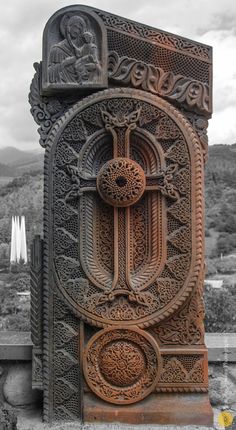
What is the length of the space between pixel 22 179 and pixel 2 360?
96.7ft

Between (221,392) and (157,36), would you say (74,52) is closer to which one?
(157,36)

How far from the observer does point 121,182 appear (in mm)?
3291

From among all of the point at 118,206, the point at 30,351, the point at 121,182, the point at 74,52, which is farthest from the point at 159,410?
the point at 74,52

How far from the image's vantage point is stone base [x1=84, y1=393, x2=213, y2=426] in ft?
10.9

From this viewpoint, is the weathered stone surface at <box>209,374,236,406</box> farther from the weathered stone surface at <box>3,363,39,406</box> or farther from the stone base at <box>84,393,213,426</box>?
the weathered stone surface at <box>3,363,39,406</box>

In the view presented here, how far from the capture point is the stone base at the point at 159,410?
10.9 ft

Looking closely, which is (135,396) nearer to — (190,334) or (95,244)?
(190,334)

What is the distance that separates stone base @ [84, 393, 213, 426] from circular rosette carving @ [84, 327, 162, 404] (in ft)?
0.21

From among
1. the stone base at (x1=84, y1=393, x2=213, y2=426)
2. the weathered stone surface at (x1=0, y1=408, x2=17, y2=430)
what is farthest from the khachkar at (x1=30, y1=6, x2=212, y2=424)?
the weathered stone surface at (x1=0, y1=408, x2=17, y2=430)

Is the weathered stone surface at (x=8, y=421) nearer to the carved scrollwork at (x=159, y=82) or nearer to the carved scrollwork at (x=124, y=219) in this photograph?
the carved scrollwork at (x=124, y=219)

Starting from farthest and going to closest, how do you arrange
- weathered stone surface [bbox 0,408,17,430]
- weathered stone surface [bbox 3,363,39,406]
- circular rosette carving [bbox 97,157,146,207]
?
weathered stone surface [bbox 3,363,39,406], weathered stone surface [bbox 0,408,17,430], circular rosette carving [bbox 97,157,146,207]

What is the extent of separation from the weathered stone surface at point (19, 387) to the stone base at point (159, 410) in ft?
1.58

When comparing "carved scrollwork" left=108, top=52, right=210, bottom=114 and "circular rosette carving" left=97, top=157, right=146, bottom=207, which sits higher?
"carved scrollwork" left=108, top=52, right=210, bottom=114

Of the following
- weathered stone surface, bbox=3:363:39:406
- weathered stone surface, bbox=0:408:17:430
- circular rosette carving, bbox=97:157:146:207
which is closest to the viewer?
circular rosette carving, bbox=97:157:146:207
